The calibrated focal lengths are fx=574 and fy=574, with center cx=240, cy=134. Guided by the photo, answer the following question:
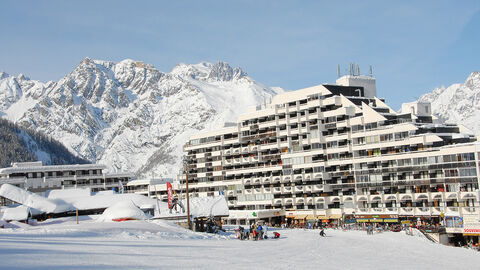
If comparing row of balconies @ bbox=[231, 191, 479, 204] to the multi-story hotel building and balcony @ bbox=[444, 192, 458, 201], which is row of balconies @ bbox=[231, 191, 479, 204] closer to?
balcony @ bbox=[444, 192, 458, 201]

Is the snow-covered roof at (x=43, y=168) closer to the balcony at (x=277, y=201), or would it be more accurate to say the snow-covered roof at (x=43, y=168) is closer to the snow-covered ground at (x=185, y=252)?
the balcony at (x=277, y=201)

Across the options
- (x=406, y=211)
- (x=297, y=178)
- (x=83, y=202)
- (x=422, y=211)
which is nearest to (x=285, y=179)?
(x=297, y=178)

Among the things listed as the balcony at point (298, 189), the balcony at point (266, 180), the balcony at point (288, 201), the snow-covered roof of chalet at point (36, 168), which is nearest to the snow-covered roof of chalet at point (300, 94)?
the balcony at point (266, 180)

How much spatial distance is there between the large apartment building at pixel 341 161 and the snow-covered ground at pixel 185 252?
32717 mm

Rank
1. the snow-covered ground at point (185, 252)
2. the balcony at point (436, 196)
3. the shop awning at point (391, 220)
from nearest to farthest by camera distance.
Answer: the snow-covered ground at point (185, 252) → the balcony at point (436, 196) → the shop awning at point (391, 220)

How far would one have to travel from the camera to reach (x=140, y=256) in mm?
42375

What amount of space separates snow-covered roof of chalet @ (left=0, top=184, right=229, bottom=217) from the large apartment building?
3041cm

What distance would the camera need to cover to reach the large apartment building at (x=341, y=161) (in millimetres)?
107250

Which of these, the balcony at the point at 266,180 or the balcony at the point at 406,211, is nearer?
the balcony at the point at 406,211

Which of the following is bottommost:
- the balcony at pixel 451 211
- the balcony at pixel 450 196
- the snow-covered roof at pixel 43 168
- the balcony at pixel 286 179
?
the balcony at pixel 451 211

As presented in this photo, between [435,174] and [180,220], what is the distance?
50039 millimetres

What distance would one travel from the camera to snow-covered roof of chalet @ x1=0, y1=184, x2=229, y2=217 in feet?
309

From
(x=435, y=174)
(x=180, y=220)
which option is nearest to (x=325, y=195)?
(x=435, y=174)

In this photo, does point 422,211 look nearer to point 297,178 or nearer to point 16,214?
point 297,178
